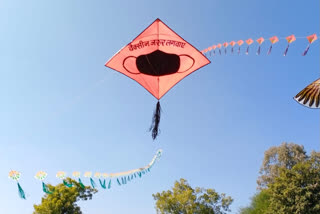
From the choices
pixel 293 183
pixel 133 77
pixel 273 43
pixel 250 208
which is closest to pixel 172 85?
pixel 133 77

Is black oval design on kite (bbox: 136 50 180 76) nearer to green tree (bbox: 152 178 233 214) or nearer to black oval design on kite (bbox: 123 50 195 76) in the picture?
black oval design on kite (bbox: 123 50 195 76)

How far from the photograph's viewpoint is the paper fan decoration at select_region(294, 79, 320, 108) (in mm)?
8691

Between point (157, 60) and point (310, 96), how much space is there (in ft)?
16.1

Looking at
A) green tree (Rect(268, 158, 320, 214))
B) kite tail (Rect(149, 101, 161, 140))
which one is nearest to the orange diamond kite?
kite tail (Rect(149, 101, 161, 140))

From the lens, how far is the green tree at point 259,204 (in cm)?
2861

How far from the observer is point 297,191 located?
2231cm

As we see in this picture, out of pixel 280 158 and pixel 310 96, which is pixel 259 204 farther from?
pixel 310 96

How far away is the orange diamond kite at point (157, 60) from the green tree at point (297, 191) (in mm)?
17783

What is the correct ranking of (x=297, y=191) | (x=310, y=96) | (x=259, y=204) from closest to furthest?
(x=310, y=96) → (x=297, y=191) → (x=259, y=204)

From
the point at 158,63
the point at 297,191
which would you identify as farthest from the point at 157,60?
the point at 297,191

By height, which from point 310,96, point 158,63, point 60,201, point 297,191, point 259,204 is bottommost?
point 310,96

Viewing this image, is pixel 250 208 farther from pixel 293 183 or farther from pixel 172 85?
pixel 172 85

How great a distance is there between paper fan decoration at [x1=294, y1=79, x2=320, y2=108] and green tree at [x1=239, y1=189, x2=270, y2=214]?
71.2 ft

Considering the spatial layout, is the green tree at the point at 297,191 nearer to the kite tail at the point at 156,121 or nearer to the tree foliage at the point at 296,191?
the tree foliage at the point at 296,191
